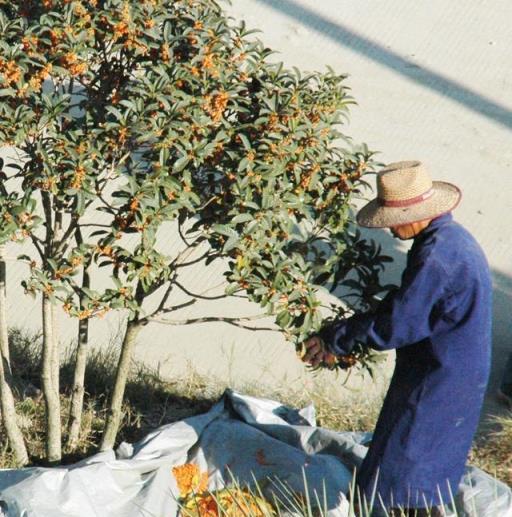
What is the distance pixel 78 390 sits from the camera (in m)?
4.61

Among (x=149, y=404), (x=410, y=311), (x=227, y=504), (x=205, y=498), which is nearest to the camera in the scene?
(x=410, y=311)

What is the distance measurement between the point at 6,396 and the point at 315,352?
128cm

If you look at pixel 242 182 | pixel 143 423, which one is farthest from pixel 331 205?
pixel 143 423

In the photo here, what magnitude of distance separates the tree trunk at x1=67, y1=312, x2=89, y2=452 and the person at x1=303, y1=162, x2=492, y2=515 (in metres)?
0.98

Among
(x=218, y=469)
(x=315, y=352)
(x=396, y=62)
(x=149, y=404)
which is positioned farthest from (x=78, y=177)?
(x=396, y=62)

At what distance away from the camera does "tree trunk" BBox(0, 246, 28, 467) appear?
4391mm

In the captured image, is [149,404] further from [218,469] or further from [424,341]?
[424,341]

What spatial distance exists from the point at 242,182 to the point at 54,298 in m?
0.75

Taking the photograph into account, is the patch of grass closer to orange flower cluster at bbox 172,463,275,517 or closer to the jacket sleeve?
orange flower cluster at bbox 172,463,275,517

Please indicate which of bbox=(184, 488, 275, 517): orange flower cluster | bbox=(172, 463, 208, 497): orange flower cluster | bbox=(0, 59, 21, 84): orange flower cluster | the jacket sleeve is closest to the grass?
bbox=(172, 463, 208, 497): orange flower cluster

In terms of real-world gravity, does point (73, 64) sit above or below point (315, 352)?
above

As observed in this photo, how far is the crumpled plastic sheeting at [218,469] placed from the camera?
13.2 ft

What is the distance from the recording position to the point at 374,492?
378 cm

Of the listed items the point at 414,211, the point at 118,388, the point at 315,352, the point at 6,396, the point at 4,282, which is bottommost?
the point at 6,396
